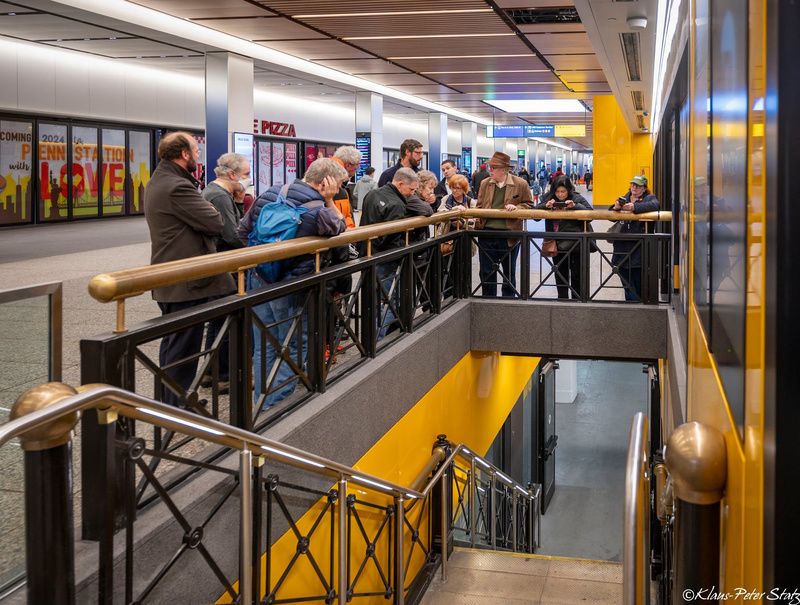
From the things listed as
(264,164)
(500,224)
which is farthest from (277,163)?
(500,224)

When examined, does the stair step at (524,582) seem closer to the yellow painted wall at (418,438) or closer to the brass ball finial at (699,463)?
the yellow painted wall at (418,438)

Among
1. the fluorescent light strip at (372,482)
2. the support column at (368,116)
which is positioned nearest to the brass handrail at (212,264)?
the fluorescent light strip at (372,482)

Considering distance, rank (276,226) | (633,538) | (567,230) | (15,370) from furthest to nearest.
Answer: (567,230) < (276,226) < (15,370) < (633,538)

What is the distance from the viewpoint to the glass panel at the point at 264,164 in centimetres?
2450

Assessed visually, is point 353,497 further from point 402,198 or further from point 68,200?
point 68,200

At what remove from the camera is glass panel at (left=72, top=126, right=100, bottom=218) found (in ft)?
65.8

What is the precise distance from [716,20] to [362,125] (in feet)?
65.7

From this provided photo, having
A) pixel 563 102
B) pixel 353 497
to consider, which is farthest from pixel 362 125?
pixel 353 497

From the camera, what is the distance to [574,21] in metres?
12.2

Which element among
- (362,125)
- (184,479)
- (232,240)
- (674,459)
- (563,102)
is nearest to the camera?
(674,459)

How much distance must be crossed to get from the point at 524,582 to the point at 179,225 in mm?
3926

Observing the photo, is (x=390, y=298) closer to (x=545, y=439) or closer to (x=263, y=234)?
(x=263, y=234)

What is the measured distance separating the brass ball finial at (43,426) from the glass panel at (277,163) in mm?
23452

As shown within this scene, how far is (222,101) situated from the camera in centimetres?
1479
